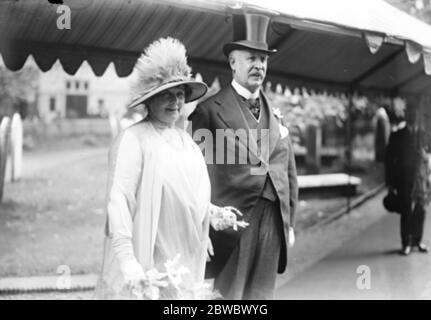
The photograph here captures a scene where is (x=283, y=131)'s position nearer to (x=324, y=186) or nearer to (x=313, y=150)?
(x=324, y=186)

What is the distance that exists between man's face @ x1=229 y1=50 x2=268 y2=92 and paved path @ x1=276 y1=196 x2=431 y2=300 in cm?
227

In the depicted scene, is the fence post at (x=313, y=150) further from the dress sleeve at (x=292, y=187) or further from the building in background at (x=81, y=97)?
the dress sleeve at (x=292, y=187)

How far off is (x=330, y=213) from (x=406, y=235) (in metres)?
3.03

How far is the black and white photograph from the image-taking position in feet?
11.1

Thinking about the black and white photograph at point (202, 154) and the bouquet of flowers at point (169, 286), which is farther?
the black and white photograph at point (202, 154)

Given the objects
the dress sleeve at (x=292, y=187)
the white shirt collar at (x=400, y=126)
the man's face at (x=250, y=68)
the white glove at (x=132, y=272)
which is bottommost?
the white glove at (x=132, y=272)

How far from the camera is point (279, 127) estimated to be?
13.9ft

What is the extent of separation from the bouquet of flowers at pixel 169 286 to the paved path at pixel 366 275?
7.36 feet

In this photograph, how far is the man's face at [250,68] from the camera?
161 inches

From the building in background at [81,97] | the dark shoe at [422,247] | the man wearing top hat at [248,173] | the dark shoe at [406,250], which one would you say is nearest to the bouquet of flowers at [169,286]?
the man wearing top hat at [248,173]

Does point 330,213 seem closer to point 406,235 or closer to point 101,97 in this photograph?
point 406,235

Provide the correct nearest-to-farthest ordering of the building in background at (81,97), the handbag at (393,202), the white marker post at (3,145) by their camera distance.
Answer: the handbag at (393,202), the white marker post at (3,145), the building in background at (81,97)

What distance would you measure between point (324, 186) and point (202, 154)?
24.0ft

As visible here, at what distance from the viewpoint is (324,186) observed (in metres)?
11.0
